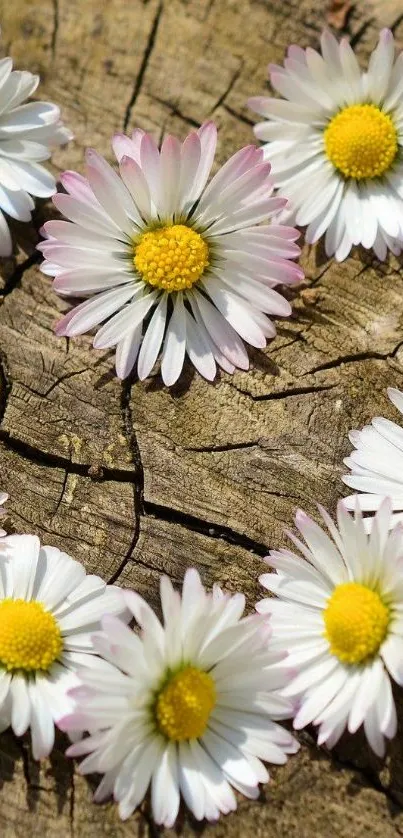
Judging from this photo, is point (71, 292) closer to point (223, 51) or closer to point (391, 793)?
point (223, 51)

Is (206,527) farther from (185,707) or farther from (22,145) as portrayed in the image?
(22,145)

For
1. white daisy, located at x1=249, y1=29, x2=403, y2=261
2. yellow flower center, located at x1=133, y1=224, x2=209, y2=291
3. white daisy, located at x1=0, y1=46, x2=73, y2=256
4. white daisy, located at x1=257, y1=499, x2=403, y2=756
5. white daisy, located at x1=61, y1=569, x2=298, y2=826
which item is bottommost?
white daisy, located at x1=61, y1=569, x2=298, y2=826

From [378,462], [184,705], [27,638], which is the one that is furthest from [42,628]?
[378,462]

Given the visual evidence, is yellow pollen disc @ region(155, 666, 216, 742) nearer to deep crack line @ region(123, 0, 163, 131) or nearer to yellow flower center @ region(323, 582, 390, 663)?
yellow flower center @ region(323, 582, 390, 663)

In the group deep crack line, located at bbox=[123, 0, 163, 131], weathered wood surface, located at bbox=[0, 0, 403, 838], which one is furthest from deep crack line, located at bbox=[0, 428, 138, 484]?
deep crack line, located at bbox=[123, 0, 163, 131]

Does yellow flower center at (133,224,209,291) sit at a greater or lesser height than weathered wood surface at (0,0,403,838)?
greater

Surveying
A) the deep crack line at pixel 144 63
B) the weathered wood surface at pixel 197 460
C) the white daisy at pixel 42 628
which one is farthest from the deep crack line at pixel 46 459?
the deep crack line at pixel 144 63
